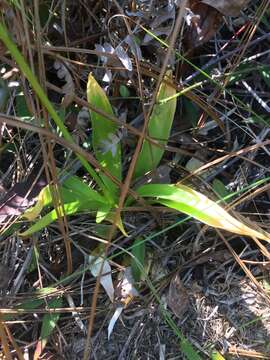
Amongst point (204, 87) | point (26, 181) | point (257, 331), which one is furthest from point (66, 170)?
point (257, 331)

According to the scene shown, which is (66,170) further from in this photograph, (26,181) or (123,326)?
(123,326)

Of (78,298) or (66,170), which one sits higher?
(66,170)

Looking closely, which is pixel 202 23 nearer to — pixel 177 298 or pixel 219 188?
pixel 219 188

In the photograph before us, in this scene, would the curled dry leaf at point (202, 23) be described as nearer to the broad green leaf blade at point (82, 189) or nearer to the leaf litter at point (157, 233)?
the leaf litter at point (157, 233)

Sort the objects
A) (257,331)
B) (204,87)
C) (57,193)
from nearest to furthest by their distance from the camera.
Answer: (57,193), (257,331), (204,87)

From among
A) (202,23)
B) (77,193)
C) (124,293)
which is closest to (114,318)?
(124,293)

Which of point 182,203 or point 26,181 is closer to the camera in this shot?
point 182,203

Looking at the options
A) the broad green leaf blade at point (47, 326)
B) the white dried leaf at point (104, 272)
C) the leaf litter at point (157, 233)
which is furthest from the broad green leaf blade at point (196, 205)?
the broad green leaf blade at point (47, 326)

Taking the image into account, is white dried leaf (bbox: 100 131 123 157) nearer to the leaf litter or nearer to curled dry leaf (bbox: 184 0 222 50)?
the leaf litter
